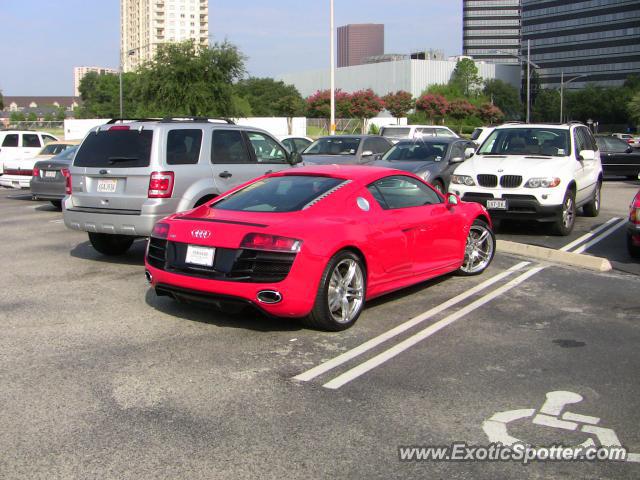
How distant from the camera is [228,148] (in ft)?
33.1

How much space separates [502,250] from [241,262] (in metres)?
5.66

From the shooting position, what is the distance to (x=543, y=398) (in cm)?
479

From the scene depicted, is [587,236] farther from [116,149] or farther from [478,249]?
[116,149]

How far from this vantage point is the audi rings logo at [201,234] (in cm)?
629

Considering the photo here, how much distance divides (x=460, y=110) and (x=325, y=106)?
16995 millimetres

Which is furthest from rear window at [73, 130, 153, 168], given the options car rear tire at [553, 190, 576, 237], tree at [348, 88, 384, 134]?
tree at [348, 88, 384, 134]

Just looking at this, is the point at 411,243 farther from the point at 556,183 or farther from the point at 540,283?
the point at 556,183

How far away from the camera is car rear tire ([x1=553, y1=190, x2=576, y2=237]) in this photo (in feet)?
39.0

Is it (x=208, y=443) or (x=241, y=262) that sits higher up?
(x=241, y=262)

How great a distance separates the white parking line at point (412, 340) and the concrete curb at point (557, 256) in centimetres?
124

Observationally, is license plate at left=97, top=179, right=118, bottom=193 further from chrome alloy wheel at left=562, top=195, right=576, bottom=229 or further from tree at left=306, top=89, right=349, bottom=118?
tree at left=306, top=89, right=349, bottom=118

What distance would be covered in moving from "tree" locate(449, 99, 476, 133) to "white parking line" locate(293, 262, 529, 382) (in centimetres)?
8264

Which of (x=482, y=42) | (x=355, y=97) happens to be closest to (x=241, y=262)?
(x=355, y=97)

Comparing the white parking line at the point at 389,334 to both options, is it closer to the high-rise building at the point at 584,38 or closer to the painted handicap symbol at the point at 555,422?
the painted handicap symbol at the point at 555,422
